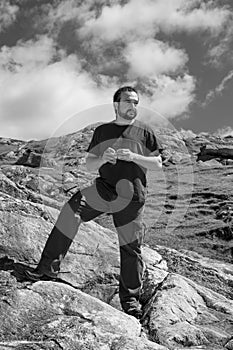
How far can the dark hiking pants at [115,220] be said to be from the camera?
29.7ft

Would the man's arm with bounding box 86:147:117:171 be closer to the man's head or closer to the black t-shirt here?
the black t-shirt

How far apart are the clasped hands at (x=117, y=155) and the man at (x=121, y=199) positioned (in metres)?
0.02

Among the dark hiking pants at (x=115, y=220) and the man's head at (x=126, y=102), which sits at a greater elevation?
the man's head at (x=126, y=102)

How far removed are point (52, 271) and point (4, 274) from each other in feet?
3.04

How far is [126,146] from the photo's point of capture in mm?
9258

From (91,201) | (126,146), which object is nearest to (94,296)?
(91,201)

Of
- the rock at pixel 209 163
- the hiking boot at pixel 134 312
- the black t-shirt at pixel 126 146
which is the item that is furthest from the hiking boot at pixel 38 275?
the rock at pixel 209 163

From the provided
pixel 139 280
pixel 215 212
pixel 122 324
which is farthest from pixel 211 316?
pixel 215 212

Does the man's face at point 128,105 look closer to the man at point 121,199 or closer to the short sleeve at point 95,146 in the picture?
the man at point 121,199

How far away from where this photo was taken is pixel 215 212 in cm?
4666

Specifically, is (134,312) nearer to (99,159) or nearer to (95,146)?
(99,159)

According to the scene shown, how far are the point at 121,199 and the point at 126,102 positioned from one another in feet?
6.46

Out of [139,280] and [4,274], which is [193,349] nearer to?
[139,280]

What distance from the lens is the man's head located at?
9.28 m
